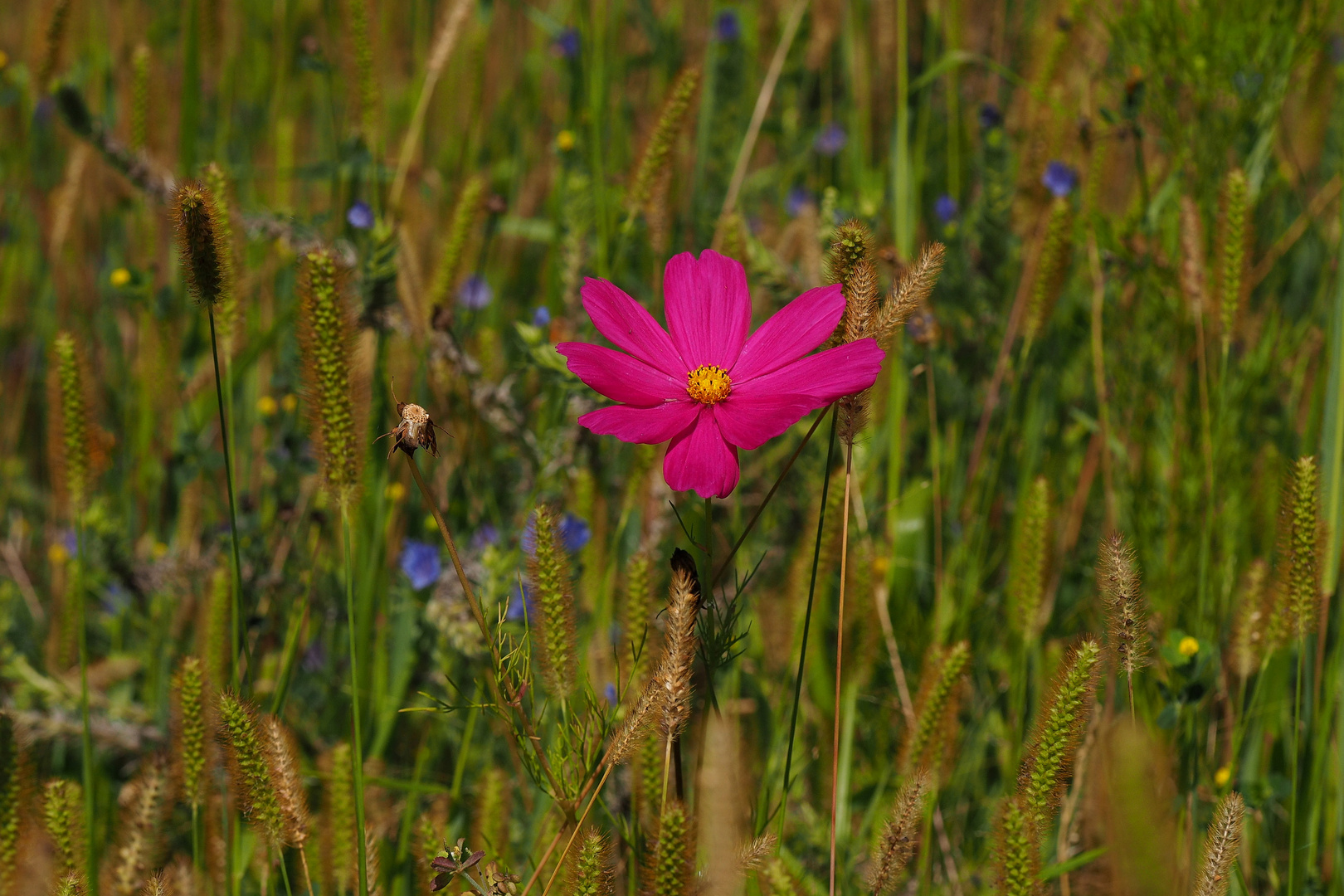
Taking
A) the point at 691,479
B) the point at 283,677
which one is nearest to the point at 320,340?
the point at 691,479

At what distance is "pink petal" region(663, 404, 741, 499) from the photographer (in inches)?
41.5

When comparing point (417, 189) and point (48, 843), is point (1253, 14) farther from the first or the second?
point (48, 843)

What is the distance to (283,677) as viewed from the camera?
1.55m

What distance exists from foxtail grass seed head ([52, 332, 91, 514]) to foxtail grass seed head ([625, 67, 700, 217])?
849mm

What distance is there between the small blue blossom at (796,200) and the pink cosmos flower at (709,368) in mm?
1552

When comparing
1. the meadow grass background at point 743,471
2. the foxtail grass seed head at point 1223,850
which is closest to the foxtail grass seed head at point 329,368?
the meadow grass background at point 743,471

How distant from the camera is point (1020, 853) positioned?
1098 mm

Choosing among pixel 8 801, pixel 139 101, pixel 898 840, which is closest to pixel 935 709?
pixel 898 840

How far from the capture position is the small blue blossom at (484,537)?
1973 mm

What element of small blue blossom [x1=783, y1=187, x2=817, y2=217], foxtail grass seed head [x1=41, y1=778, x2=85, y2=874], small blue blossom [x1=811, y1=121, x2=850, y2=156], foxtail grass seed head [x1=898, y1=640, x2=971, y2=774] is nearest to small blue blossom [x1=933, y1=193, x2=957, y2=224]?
small blue blossom [x1=783, y1=187, x2=817, y2=217]

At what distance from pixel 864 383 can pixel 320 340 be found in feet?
1.90

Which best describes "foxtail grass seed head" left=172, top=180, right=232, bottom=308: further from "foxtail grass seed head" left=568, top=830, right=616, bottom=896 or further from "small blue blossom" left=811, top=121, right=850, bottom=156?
"small blue blossom" left=811, top=121, right=850, bottom=156

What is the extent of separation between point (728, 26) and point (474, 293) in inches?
49.5

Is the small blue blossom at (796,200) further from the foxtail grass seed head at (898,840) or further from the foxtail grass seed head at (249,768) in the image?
the foxtail grass seed head at (249,768)
